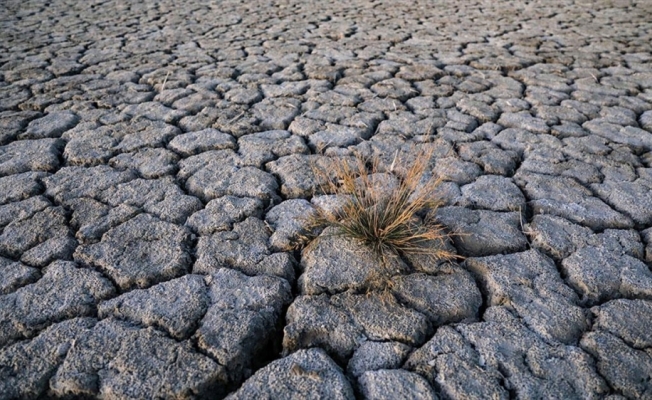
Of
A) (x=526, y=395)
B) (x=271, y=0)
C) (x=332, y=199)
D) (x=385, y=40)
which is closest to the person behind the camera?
(x=526, y=395)

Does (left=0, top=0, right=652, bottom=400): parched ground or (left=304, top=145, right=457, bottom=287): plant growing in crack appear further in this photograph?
(left=304, top=145, right=457, bottom=287): plant growing in crack

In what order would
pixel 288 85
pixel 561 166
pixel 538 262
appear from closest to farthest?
pixel 538 262 < pixel 561 166 < pixel 288 85

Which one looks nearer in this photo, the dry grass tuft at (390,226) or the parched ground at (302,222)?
Result: the parched ground at (302,222)

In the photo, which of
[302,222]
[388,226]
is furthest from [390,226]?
[302,222]

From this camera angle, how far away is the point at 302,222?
192 cm

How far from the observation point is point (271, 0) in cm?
626

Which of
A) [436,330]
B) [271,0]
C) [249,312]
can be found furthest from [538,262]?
[271,0]

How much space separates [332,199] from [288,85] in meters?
1.51

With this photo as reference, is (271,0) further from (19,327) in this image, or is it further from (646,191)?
(19,327)

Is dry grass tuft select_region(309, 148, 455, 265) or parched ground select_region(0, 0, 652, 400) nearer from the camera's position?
parched ground select_region(0, 0, 652, 400)

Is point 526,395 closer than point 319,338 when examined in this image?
Yes

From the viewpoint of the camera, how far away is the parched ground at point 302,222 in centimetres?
133

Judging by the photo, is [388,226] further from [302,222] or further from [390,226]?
[302,222]

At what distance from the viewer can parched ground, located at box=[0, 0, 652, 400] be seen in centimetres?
133
